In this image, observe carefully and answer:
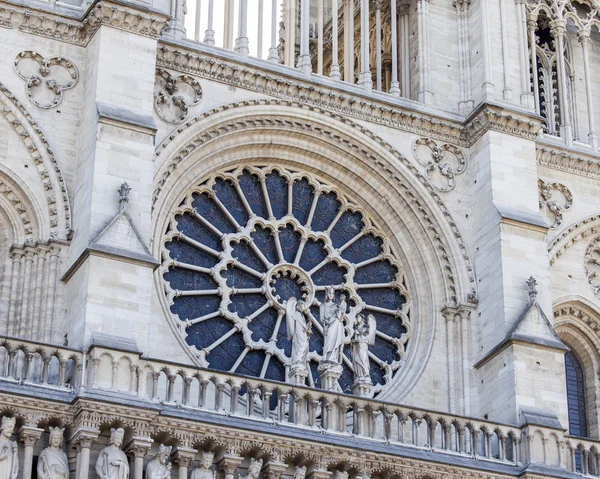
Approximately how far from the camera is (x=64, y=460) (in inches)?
716

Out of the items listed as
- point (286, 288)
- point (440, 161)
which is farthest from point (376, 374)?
point (440, 161)

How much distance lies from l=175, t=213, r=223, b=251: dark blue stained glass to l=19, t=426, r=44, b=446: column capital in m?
4.83

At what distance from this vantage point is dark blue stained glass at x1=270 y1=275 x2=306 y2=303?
22.3 metres

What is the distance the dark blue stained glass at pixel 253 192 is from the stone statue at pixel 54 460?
5675 mm

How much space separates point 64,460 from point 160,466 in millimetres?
1132

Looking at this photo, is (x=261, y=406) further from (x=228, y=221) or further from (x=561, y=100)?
(x=561, y=100)

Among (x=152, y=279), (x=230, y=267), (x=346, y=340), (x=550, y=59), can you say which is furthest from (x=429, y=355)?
(x=550, y=59)

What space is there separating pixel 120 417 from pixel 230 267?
14.2 ft

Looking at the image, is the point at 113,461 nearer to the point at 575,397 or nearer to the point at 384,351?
the point at 384,351

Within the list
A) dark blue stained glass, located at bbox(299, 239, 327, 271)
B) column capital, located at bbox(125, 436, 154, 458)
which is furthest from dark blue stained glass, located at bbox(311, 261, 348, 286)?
column capital, located at bbox(125, 436, 154, 458)

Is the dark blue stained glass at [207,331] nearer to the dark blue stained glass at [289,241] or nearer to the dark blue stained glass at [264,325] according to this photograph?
the dark blue stained glass at [264,325]

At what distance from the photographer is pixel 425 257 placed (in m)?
23.2

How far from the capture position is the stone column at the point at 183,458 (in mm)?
18656

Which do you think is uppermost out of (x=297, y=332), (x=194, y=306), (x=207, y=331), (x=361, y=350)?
(x=194, y=306)
